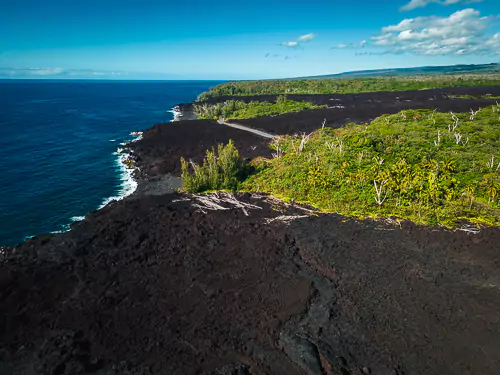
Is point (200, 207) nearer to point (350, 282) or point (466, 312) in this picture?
point (350, 282)

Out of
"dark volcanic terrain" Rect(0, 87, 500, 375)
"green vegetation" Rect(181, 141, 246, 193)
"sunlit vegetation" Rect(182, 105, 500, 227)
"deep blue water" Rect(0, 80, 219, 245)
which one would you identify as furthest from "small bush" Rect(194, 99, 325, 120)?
"dark volcanic terrain" Rect(0, 87, 500, 375)

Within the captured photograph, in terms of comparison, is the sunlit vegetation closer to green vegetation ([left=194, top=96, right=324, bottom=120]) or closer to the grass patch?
the grass patch

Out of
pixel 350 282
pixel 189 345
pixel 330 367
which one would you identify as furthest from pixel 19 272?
pixel 350 282

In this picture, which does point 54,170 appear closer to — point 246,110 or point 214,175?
point 214,175

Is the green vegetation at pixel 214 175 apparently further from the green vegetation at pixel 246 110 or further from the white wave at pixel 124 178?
the green vegetation at pixel 246 110

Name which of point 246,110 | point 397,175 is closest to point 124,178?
point 397,175

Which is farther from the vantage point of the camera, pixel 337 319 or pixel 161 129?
pixel 161 129

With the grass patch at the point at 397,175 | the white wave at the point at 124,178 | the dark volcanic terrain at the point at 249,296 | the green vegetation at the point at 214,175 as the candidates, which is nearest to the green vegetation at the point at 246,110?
the white wave at the point at 124,178
